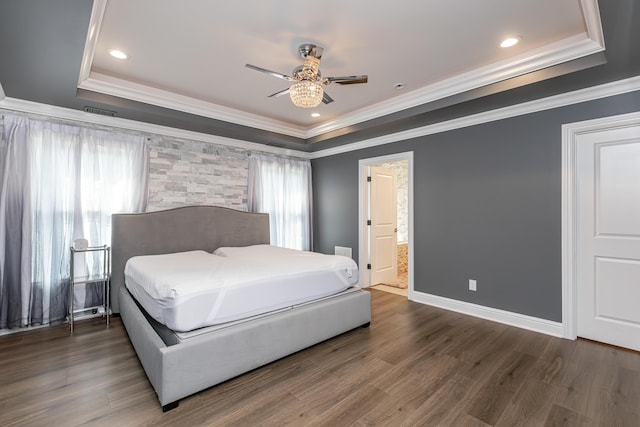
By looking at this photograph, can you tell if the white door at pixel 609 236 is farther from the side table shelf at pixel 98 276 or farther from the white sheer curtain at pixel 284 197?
the side table shelf at pixel 98 276

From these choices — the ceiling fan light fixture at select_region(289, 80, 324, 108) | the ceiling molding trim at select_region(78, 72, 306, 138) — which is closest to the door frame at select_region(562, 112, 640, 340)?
the ceiling fan light fixture at select_region(289, 80, 324, 108)

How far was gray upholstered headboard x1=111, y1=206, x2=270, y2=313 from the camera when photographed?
3.47 metres

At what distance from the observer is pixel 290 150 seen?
538 cm

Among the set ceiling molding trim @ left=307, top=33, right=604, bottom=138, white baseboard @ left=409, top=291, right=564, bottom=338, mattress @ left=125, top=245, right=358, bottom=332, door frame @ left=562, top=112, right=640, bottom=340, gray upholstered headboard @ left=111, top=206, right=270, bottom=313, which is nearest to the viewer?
mattress @ left=125, top=245, right=358, bottom=332

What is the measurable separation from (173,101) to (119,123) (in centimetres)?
79

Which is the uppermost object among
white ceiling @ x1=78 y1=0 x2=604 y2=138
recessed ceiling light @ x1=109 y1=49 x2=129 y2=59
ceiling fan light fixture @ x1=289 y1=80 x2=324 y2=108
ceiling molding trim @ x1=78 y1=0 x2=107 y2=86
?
white ceiling @ x1=78 y1=0 x2=604 y2=138

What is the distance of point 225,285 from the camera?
2129 millimetres

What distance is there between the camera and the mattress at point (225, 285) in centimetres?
198

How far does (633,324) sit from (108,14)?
5013mm

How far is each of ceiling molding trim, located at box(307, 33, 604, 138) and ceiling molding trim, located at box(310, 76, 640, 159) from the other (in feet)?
1.88

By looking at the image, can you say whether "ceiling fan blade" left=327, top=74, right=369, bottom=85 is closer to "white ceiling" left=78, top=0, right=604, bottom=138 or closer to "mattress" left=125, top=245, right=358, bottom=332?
"white ceiling" left=78, top=0, right=604, bottom=138

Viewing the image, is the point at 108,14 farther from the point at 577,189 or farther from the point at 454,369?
the point at 577,189

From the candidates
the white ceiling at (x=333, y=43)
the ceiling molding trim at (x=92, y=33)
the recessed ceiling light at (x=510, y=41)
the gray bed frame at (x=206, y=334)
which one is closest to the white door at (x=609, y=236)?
the white ceiling at (x=333, y=43)

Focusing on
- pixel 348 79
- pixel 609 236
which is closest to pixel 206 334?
pixel 348 79
